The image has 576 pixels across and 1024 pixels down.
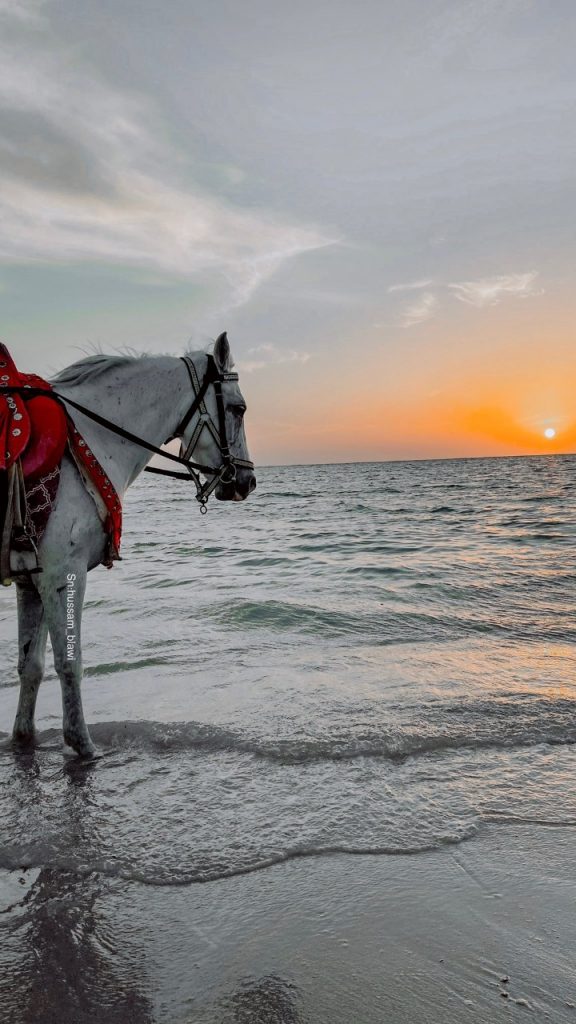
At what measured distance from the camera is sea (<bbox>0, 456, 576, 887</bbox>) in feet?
10.5

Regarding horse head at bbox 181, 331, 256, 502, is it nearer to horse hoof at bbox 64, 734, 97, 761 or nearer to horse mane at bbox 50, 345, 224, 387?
horse mane at bbox 50, 345, 224, 387

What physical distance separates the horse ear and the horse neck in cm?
15

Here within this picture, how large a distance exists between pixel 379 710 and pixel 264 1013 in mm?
3069

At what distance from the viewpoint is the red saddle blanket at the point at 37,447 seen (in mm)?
3564

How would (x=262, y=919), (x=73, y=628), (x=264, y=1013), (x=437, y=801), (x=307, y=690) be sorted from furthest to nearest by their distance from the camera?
(x=307, y=690) → (x=73, y=628) → (x=437, y=801) → (x=262, y=919) → (x=264, y=1013)

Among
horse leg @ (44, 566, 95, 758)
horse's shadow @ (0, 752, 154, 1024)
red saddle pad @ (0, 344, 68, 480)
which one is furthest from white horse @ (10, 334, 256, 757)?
horse's shadow @ (0, 752, 154, 1024)

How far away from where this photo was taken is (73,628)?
12.7 ft

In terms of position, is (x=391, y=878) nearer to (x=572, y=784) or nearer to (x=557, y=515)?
(x=572, y=784)

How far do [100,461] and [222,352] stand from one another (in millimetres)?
1111

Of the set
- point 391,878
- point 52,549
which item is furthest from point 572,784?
point 52,549

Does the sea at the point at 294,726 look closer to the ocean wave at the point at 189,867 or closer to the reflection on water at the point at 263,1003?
the ocean wave at the point at 189,867

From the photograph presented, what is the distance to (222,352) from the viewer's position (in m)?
4.31

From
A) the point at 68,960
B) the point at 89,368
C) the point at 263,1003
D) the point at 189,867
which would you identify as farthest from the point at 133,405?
the point at 263,1003

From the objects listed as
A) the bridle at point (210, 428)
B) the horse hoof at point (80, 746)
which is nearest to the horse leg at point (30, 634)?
the horse hoof at point (80, 746)
